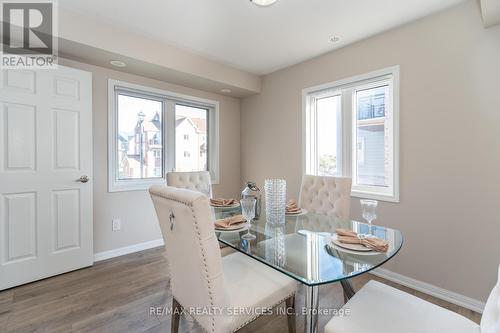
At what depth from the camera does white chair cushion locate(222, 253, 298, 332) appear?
3.72 ft

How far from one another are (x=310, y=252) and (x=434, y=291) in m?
1.63

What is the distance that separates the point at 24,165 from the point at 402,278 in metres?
3.64

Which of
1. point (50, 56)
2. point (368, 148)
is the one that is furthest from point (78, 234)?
point (368, 148)

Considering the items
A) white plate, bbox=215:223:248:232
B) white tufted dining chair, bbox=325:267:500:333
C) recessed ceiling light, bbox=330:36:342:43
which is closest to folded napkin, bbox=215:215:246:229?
white plate, bbox=215:223:248:232

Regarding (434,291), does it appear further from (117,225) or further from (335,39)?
(117,225)

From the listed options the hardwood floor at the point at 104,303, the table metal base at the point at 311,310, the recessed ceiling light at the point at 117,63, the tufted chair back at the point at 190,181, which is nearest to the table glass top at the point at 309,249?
the table metal base at the point at 311,310

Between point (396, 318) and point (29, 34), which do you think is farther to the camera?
point (29, 34)

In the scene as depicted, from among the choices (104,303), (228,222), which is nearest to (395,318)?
(228,222)

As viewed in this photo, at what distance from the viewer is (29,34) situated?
2.05m

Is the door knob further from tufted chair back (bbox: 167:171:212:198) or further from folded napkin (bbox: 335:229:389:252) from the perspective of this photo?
folded napkin (bbox: 335:229:389:252)

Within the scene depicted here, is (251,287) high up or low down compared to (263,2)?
down

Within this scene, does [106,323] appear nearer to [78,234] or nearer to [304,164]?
[78,234]

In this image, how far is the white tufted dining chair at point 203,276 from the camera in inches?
38.3

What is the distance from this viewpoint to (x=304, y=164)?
3.08 m
